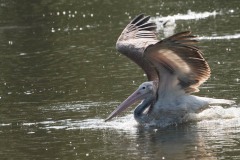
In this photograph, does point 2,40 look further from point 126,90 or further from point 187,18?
point 126,90

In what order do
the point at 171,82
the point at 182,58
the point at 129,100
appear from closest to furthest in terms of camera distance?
the point at 182,58
the point at 171,82
the point at 129,100

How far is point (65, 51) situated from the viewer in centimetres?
1959

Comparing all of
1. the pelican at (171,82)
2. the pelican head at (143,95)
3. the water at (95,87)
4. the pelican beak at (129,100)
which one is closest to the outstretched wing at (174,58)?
the pelican at (171,82)

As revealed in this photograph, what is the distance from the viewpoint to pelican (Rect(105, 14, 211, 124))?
38.8ft

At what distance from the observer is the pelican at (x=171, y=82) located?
11.8m

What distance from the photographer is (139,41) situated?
13.8 metres

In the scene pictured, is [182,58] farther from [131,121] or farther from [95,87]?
[95,87]

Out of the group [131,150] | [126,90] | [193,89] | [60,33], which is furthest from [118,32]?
[131,150]

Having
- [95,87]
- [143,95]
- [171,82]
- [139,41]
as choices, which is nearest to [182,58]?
[171,82]

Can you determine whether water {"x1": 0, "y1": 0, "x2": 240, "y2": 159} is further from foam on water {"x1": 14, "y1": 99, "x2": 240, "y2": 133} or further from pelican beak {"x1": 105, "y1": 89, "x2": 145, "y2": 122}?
pelican beak {"x1": 105, "y1": 89, "x2": 145, "y2": 122}

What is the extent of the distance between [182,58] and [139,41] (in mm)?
1897

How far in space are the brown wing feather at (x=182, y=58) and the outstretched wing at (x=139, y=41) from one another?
42 cm

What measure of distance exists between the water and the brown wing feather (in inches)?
19.8

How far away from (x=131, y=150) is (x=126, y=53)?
10.3ft
